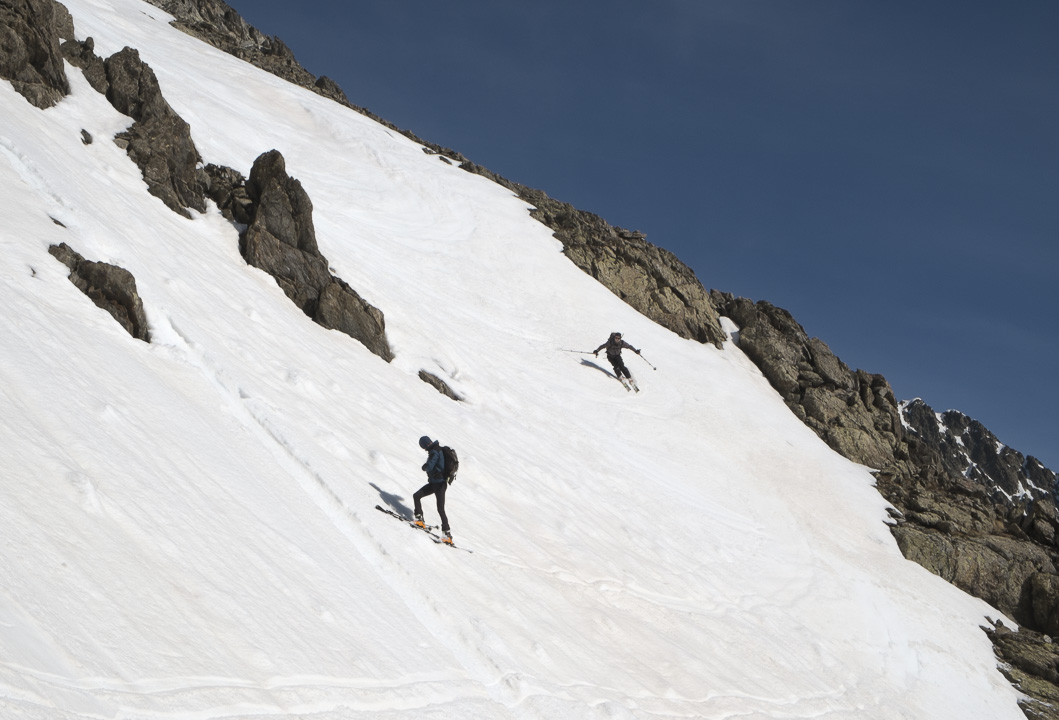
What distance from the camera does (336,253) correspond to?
88.5 feet

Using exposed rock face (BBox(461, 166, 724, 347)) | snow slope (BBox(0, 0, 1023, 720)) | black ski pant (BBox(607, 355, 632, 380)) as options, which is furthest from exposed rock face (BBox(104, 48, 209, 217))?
exposed rock face (BBox(461, 166, 724, 347))

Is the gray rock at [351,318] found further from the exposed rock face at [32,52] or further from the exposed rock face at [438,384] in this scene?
the exposed rock face at [32,52]

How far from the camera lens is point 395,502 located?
13.9m

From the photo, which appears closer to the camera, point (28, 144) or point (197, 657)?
point (197, 657)

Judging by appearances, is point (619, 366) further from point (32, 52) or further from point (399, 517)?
point (32, 52)

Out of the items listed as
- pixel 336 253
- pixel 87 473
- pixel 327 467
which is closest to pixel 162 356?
pixel 327 467

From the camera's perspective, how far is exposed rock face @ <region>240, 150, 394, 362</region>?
72.5ft

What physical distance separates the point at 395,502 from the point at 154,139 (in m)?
16.7

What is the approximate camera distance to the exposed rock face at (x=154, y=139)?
2344 centimetres

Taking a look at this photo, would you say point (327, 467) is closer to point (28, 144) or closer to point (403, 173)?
point (28, 144)

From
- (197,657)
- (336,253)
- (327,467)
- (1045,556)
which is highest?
(1045,556)

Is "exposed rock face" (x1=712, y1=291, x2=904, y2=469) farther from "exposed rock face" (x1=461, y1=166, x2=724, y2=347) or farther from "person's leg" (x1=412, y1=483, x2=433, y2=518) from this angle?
"person's leg" (x1=412, y1=483, x2=433, y2=518)

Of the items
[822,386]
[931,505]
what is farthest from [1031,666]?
[822,386]

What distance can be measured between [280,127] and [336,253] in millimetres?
16531
